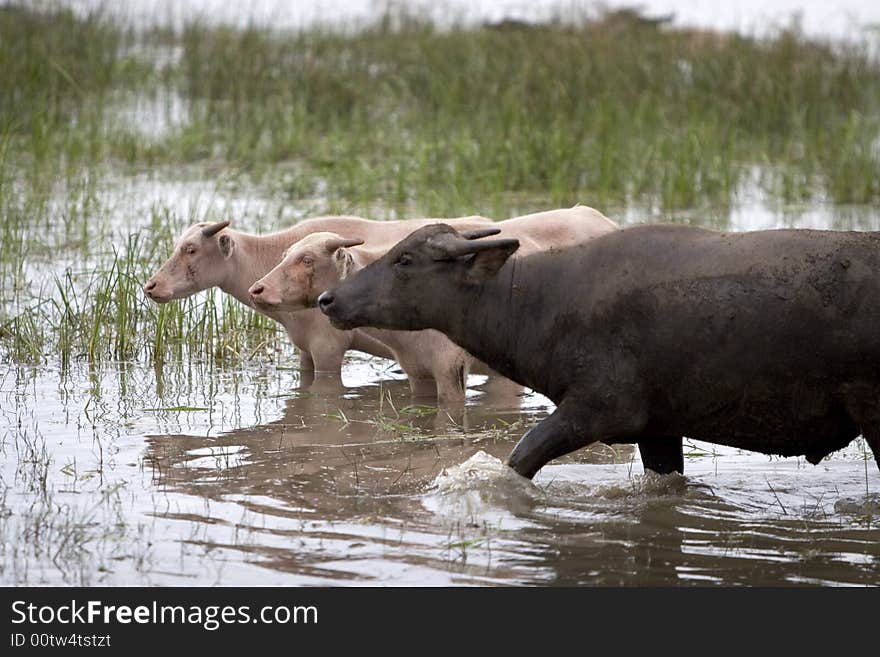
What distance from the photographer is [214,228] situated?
10.4m

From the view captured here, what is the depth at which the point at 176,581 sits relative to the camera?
19.7ft

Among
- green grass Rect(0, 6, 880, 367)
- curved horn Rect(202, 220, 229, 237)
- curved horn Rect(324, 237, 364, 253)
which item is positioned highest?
green grass Rect(0, 6, 880, 367)

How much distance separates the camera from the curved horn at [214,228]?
10.4 meters

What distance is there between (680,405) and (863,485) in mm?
1402

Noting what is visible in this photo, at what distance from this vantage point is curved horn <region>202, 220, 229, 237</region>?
10.4 m

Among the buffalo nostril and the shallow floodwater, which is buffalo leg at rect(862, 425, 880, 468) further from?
the buffalo nostril

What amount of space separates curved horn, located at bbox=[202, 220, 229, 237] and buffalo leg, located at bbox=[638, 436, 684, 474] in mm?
3817

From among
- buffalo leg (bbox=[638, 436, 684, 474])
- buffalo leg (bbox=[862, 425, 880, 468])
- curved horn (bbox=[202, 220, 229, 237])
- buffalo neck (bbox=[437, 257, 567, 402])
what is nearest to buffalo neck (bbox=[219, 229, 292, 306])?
curved horn (bbox=[202, 220, 229, 237])

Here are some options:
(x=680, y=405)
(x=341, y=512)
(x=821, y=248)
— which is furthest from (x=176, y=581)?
(x=821, y=248)

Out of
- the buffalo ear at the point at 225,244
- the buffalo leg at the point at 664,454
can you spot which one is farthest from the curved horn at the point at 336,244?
the buffalo leg at the point at 664,454

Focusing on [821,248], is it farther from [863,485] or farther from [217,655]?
[217,655]

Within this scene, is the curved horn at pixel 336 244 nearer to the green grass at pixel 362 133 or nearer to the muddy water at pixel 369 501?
the muddy water at pixel 369 501

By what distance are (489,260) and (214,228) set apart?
3482mm

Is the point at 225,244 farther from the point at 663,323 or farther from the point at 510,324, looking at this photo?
the point at 663,323
